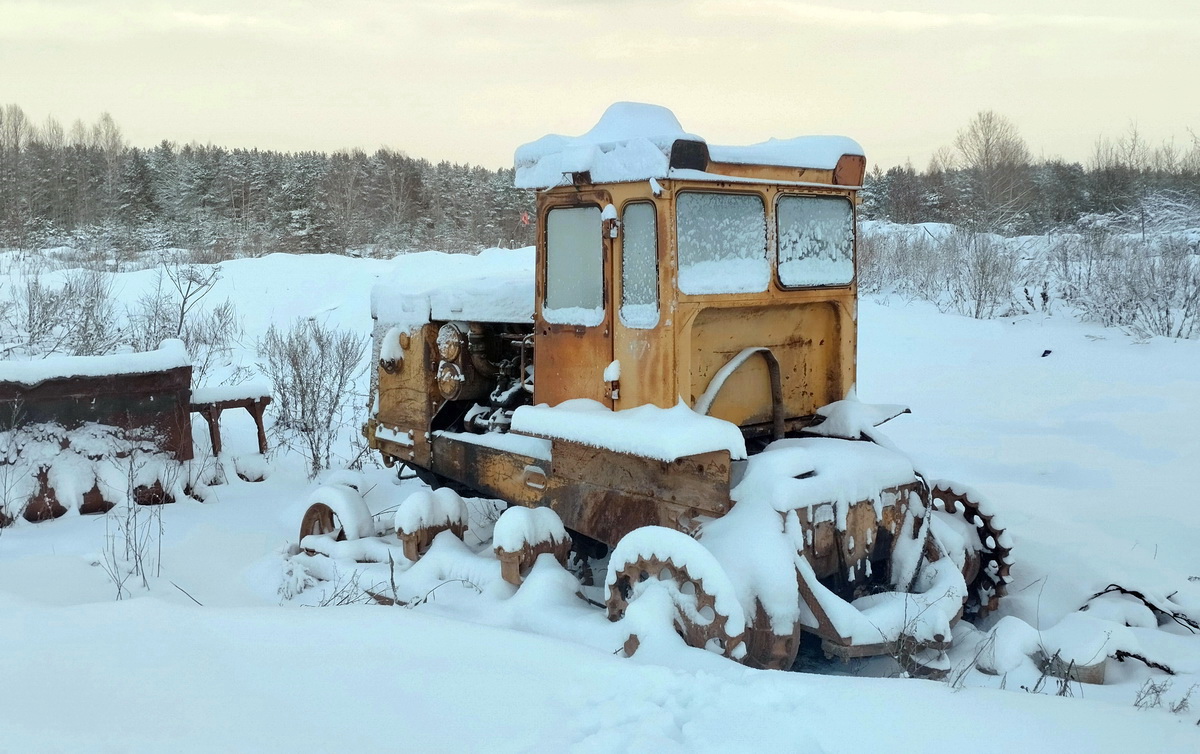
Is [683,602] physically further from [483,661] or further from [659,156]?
[659,156]

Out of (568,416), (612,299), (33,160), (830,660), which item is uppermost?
(33,160)

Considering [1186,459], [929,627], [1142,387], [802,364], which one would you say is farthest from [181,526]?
[1142,387]

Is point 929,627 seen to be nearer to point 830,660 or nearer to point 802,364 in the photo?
point 830,660

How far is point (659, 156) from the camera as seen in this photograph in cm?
400

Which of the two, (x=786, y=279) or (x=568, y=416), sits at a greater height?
(x=786, y=279)

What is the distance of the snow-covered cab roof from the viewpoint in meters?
4.02

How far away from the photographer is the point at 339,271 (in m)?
19.8

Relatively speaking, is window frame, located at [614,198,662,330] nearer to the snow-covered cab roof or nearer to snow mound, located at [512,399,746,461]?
the snow-covered cab roof

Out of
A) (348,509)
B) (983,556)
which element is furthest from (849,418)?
(348,509)

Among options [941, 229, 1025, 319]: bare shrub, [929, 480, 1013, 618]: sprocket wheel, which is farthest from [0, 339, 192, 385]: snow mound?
[941, 229, 1025, 319]: bare shrub

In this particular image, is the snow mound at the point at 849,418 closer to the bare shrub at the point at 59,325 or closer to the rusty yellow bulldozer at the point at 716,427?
the rusty yellow bulldozer at the point at 716,427

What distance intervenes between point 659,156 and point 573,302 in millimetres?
913

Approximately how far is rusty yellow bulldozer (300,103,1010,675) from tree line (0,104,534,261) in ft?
90.8

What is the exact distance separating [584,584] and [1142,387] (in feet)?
26.9
